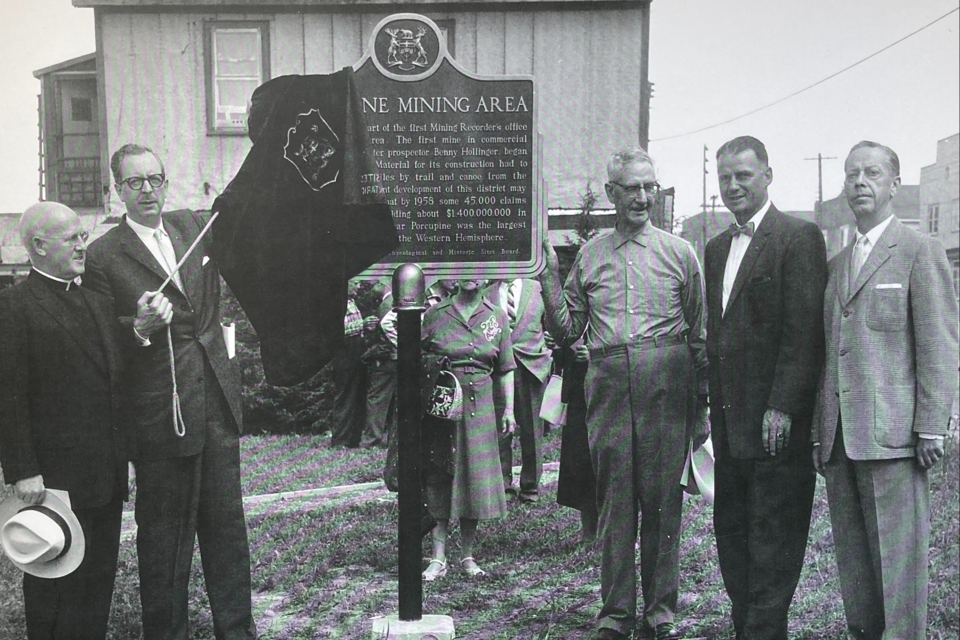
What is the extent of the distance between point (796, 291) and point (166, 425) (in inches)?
120

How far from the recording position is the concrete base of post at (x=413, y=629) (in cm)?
412

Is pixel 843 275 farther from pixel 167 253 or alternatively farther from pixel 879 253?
pixel 167 253

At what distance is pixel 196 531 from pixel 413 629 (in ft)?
3.92

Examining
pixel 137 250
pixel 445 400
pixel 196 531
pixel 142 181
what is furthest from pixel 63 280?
pixel 445 400

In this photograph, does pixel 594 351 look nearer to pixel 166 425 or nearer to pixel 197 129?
pixel 166 425

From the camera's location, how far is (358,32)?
545cm

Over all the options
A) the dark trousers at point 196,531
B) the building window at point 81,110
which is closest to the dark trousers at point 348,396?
the building window at point 81,110

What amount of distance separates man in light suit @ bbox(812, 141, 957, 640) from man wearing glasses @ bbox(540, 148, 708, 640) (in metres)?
0.79

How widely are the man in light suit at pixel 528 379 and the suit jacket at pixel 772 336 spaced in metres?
2.82

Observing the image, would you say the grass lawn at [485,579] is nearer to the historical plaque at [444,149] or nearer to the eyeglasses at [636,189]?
the historical plaque at [444,149]

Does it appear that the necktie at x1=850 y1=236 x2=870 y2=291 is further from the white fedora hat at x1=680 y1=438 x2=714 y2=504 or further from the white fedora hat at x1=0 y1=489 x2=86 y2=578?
the white fedora hat at x1=0 y1=489 x2=86 y2=578

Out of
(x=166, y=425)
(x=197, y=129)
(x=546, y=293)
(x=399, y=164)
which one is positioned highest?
(x=197, y=129)

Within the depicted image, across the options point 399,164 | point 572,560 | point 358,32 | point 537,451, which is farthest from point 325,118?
point 537,451

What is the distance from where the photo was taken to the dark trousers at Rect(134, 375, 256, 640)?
164 inches
